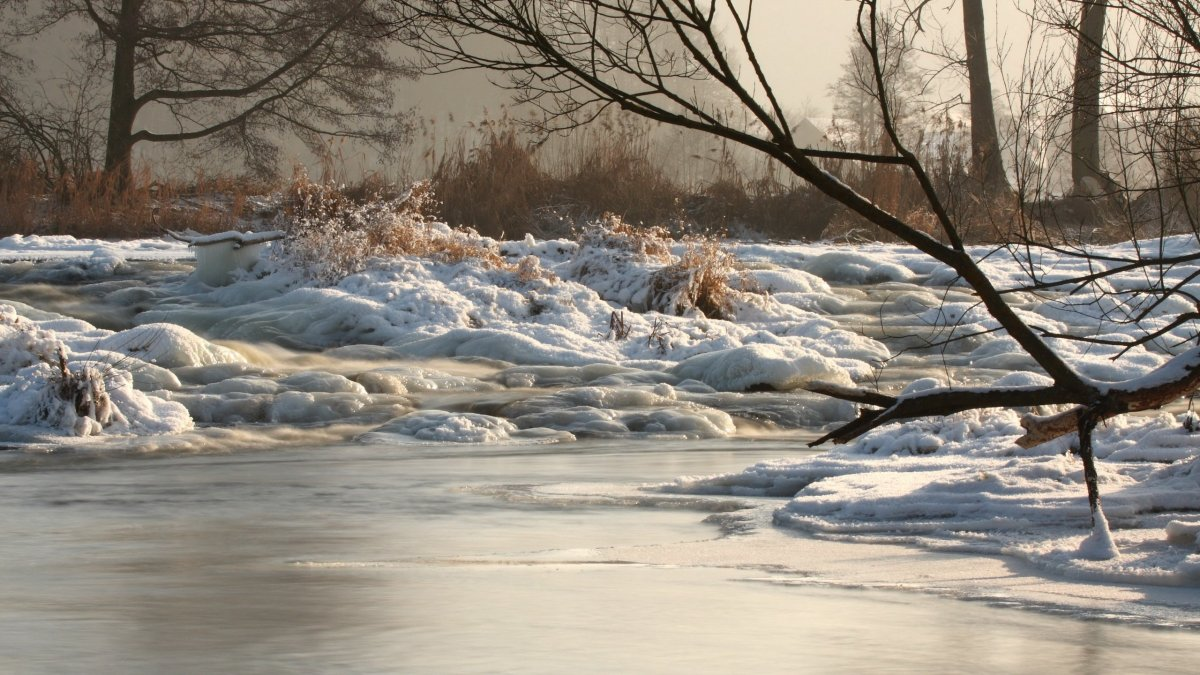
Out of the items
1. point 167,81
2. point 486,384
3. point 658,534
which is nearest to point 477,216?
point 167,81

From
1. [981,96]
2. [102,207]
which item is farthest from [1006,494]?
[981,96]

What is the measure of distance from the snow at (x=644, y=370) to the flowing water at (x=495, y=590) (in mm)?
472

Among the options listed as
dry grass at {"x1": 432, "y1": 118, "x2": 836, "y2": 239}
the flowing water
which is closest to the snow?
the flowing water

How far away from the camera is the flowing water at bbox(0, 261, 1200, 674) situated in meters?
3.39

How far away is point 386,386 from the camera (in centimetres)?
1105

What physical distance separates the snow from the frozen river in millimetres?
544

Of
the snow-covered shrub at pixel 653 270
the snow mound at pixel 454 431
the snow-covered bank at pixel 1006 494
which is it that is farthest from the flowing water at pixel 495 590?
the snow-covered shrub at pixel 653 270

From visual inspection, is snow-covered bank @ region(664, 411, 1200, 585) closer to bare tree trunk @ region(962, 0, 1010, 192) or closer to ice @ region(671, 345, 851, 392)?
ice @ region(671, 345, 851, 392)

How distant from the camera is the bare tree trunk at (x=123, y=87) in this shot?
2338 centimetres

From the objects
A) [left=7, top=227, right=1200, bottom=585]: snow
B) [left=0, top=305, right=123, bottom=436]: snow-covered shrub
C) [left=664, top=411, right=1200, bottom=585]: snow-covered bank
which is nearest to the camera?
[left=664, top=411, right=1200, bottom=585]: snow-covered bank

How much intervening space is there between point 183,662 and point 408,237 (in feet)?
40.6

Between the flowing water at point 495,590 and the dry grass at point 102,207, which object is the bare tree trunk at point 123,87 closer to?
the dry grass at point 102,207

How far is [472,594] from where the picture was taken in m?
4.16

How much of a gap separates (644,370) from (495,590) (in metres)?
7.95
